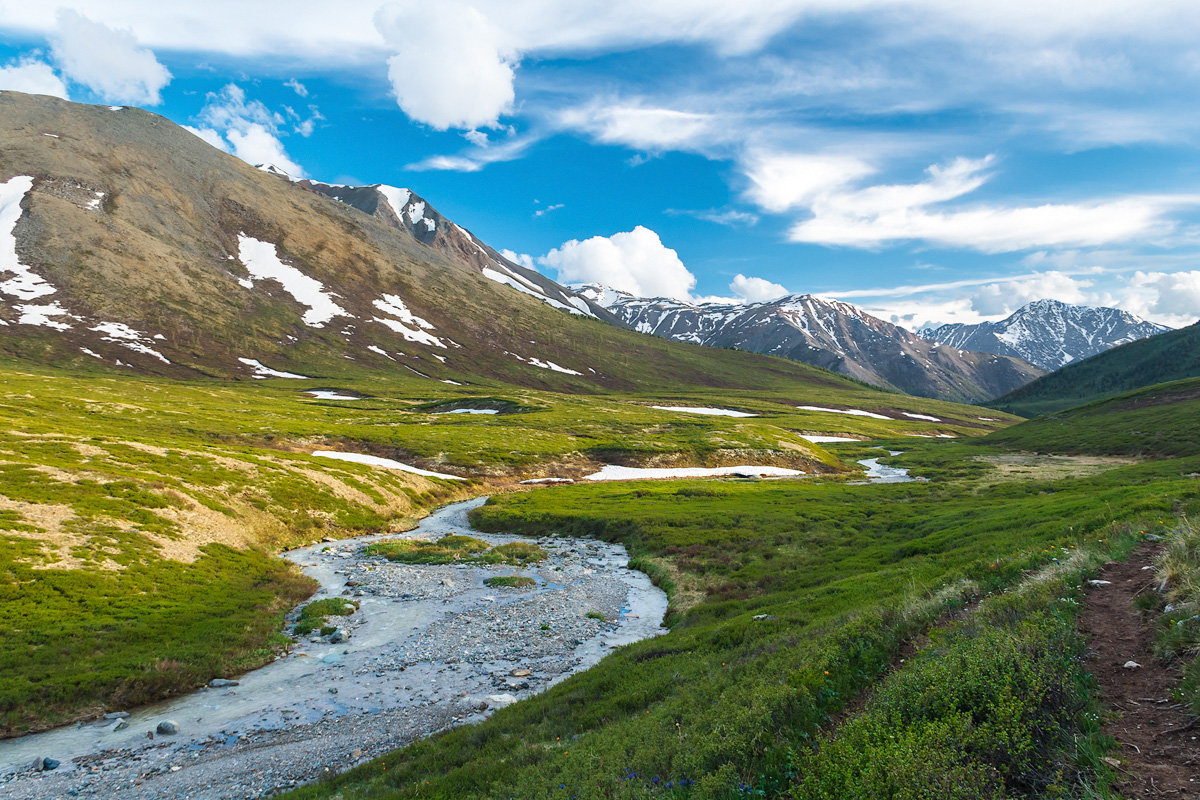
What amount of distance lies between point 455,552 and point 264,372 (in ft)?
608

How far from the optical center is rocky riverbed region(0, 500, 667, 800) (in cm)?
1595

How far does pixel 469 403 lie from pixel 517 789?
468 feet

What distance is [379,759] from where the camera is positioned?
1595 centimetres

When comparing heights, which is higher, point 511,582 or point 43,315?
point 43,315

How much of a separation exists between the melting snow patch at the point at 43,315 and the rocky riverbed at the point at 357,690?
21380 cm

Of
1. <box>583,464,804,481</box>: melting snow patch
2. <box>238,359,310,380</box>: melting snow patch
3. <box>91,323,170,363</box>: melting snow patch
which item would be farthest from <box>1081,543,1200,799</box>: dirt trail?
<box>91,323,170,363</box>: melting snow patch

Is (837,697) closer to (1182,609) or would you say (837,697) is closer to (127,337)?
(1182,609)

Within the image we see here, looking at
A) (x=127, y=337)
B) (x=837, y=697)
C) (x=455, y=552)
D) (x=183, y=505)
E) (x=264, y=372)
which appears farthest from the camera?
(x=264, y=372)

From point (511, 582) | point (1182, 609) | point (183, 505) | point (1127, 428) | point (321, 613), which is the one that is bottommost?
point (1127, 428)

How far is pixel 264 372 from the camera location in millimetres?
191250

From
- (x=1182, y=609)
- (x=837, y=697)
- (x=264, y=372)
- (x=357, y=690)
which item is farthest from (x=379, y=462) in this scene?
(x=264, y=372)

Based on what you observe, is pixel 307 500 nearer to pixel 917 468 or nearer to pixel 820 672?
pixel 820 672

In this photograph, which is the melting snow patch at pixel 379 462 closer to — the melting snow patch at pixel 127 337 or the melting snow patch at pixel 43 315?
the melting snow patch at pixel 127 337

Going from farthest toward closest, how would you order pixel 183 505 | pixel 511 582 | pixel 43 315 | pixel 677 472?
pixel 43 315 < pixel 677 472 < pixel 183 505 < pixel 511 582
